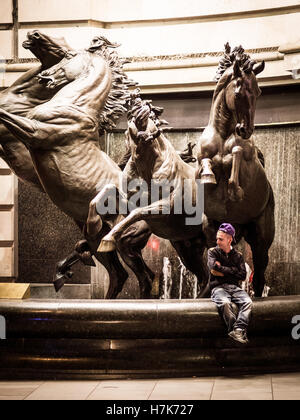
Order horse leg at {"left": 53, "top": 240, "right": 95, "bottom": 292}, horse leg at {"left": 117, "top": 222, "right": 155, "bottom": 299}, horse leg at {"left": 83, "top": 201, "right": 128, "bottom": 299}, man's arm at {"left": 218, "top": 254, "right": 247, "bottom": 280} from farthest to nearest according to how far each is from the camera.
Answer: horse leg at {"left": 53, "top": 240, "right": 95, "bottom": 292} < horse leg at {"left": 117, "top": 222, "right": 155, "bottom": 299} < horse leg at {"left": 83, "top": 201, "right": 128, "bottom": 299} < man's arm at {"left": 218, "top": 254, "right": 247, "bottom": 280}

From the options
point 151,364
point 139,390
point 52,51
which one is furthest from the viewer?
point 52,51

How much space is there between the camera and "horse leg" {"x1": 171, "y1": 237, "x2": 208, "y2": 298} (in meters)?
10.8

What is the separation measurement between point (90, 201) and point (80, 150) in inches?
24.0

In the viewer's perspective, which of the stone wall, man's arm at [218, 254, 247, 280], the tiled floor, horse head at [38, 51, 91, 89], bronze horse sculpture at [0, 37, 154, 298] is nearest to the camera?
the tiled floor

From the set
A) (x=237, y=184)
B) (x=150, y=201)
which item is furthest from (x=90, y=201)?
(x=237, y=184)

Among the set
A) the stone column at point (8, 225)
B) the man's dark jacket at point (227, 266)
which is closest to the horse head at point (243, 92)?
the man's dark jacket at point (227, 266)

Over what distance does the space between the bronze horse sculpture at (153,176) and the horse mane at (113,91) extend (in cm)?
86

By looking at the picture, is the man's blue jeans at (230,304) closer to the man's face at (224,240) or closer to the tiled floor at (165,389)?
the man's face at (224,240)

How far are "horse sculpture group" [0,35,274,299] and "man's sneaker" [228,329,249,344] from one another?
1945mm

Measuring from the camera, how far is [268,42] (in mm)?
13164

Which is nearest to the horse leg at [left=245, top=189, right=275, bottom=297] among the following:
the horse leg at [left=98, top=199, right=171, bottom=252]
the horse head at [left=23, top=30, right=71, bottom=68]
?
the horse leg at [left=98, top=199, right=171, bottom=252]

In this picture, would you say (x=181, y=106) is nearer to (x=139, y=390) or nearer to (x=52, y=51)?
(x=52, y=51)

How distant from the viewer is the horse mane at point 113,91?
435 inches

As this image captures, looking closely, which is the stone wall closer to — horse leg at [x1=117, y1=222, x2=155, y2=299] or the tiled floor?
horse leg at [x1=117, y1=222, x2=155, y2=299]
